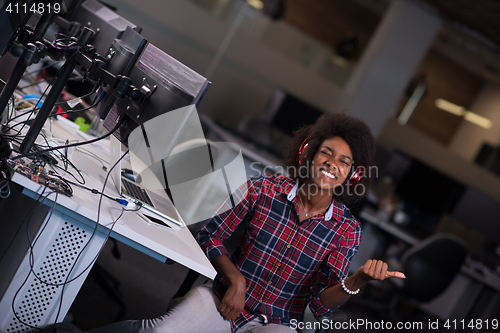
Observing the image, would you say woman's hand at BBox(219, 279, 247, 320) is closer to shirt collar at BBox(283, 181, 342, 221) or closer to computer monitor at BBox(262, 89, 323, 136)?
shirt collar at BBox(283, 181, 342, 221)

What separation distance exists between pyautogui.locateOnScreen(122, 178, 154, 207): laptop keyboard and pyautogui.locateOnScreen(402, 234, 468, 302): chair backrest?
2472 mm

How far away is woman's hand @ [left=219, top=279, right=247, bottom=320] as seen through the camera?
1.42 m

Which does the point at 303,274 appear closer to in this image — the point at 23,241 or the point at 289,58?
the point at 23,241

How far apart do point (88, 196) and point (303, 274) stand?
2.53 feet

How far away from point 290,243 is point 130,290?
1.26m

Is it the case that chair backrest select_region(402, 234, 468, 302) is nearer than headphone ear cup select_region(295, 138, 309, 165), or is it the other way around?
headphone ear cup select_region(295, 138, 309, 165)

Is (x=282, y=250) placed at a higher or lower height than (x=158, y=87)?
lower

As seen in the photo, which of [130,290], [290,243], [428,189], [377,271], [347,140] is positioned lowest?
[130,290]

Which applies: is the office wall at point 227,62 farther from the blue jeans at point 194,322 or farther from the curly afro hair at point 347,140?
the blue jeans at point 194,322

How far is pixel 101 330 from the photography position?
126cm

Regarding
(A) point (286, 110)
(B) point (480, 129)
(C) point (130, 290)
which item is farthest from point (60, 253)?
(B) point (480, 129)

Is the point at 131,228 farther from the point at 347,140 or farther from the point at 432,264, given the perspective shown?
the point at 432,264

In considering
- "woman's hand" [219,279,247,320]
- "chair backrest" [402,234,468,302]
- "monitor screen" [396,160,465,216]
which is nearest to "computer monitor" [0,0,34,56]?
"woman's hand" [219,279,247,320]

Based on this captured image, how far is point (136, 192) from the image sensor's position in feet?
5.16
